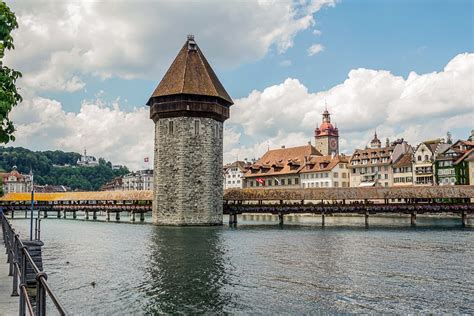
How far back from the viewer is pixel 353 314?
9.91 m

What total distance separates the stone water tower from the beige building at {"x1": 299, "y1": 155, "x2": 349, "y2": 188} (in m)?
31.7

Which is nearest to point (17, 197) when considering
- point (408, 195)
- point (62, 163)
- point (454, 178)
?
point (408, 195)

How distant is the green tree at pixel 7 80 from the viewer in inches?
288

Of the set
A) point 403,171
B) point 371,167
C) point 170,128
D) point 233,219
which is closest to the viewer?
point 170,128

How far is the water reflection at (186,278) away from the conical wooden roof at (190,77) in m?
16.1

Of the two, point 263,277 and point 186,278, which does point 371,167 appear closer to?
point 263,277

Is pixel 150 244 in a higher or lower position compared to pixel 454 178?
lower

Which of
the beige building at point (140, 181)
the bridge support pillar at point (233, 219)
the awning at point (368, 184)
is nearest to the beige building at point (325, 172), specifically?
the awning at point (368, 184)

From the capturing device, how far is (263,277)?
45.8ft

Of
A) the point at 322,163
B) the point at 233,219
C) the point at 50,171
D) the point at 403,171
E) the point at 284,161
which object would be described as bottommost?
the point at 233,219

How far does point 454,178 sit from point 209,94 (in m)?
35.8

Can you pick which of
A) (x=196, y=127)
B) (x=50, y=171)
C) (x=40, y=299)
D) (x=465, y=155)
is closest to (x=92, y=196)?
(x=196, y=127)

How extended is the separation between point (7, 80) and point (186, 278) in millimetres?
7946

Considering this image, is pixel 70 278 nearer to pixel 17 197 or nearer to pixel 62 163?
pixel 17 197
